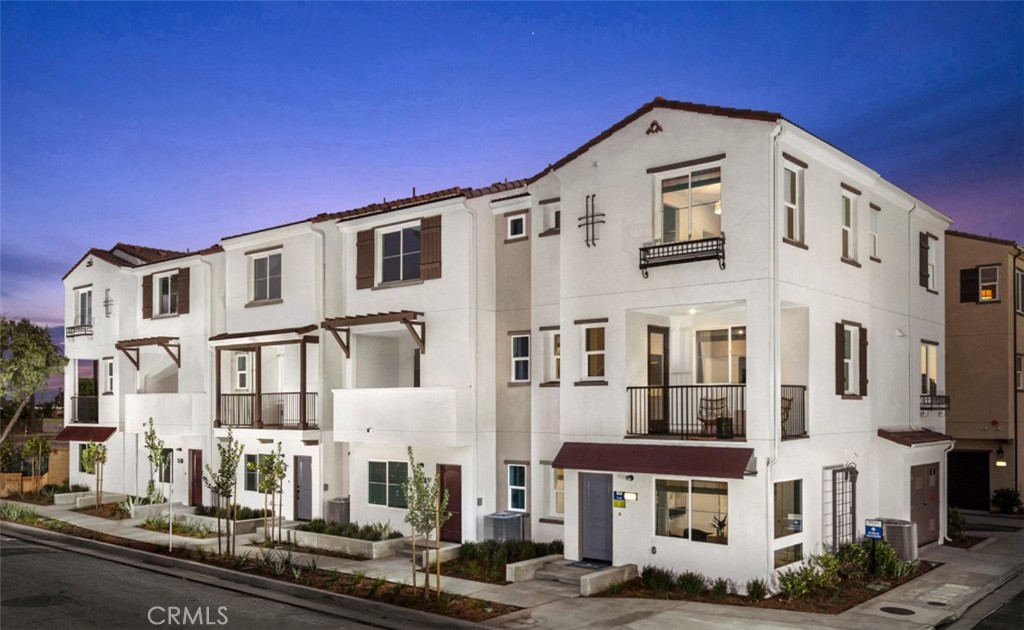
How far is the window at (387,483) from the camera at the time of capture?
78.4 ft

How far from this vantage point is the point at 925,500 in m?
22.7

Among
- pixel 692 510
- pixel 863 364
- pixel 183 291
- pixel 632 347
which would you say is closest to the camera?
pixel 692 510

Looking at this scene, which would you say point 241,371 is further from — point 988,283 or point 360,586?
point 988,283

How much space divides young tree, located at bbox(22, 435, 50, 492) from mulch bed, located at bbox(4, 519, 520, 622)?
13584mm

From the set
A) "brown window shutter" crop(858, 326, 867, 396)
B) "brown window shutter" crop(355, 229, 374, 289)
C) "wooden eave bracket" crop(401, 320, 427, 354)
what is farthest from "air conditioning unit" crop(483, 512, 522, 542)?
"brown window shutter" crop(858, 326, 867, 396)

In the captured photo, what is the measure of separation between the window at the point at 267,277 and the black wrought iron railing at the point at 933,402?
18.9 meters

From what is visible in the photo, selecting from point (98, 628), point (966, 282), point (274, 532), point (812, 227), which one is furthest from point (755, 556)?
point (966, 282)

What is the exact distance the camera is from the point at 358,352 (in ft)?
82.8

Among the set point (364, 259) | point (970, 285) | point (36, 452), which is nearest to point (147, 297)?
point (36, 452)

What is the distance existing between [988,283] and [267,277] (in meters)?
→ 23.2

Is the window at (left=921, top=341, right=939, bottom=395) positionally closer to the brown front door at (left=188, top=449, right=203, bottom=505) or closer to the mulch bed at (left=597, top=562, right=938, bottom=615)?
the mulch bed at (left=597, top=562, right=938, bottom=615)

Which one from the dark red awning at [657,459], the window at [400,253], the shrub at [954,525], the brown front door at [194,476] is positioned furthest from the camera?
the brown front door at [194,476]

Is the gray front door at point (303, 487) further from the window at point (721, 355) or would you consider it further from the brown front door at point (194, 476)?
the window at point (721, 355)

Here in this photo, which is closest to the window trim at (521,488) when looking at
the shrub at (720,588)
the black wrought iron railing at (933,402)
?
the shrub at (720,588)
